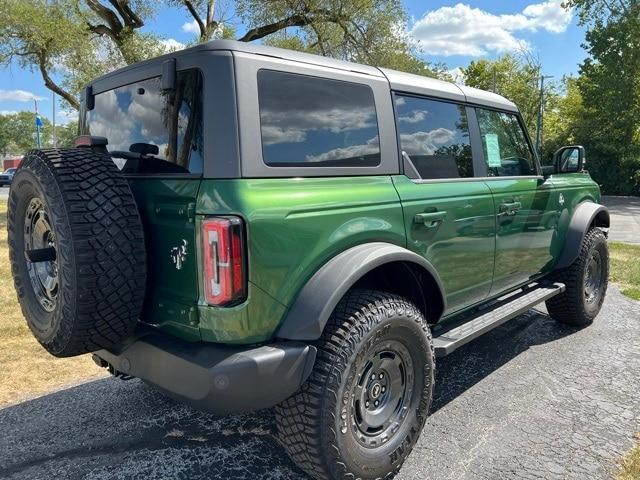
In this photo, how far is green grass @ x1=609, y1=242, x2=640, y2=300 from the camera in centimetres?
642

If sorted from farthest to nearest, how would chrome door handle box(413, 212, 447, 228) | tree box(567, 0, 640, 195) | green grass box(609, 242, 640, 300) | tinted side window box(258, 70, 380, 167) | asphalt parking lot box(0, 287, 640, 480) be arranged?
tree box(567, 0, 640, 195) → green grass box(609, 242, 640, 300) → chrome door handle box(413, 212, 447, 228) → asphalt parking lot box(0, 287, 640, 480) → tinted side window box(258, 70, 380, 167)

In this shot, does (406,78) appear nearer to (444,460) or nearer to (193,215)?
(193,215)

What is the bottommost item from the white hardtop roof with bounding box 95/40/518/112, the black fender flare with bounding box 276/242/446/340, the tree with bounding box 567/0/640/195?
the black fender flare with bounding box 276/242/446/340

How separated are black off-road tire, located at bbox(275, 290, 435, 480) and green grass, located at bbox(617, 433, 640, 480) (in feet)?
3.58

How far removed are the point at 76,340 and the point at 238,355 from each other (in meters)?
0.71

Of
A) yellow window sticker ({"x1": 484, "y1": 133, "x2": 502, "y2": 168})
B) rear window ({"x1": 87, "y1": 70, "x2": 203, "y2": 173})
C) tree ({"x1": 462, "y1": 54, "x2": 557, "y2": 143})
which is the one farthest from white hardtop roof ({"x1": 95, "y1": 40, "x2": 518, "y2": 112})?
tree ({"x1": 462, "y1": 54, "x2": 557, "y2": 143})

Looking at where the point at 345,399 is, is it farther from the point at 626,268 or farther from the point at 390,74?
the point at 626,268

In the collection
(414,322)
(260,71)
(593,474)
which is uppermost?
(260,71)

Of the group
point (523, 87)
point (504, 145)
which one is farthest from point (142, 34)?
point (523, 87)

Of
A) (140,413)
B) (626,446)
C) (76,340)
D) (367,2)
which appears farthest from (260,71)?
(367,2)

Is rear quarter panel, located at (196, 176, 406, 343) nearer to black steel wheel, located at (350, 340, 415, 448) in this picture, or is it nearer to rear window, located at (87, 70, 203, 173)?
rear window, located at (87, 70, 203, 173)

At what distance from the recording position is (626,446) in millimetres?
2869

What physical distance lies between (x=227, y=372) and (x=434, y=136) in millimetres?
2037

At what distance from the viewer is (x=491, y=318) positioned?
11.6 ft
